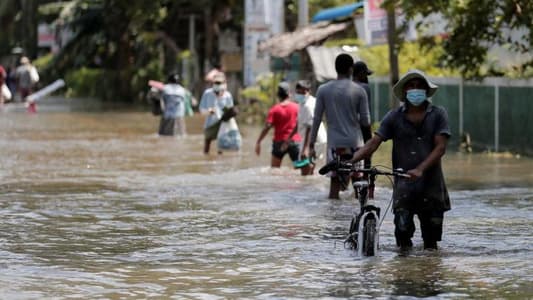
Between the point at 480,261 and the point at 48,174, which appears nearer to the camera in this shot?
the point at 480,261

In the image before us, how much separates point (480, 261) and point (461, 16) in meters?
12.8

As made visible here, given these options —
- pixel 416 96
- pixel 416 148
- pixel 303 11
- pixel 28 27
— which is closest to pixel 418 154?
pixel 416 148

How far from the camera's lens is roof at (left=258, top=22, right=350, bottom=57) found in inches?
1267

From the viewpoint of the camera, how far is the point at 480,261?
419 inches

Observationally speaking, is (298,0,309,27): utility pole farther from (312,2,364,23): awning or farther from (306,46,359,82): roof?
(306,46,359,82): roof

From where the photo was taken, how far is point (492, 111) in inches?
904

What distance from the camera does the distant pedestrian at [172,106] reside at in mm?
27719

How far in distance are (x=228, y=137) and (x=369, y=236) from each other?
12.6 metres

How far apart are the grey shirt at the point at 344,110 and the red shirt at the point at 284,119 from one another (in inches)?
147

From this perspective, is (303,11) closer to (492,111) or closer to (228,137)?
(228,137)

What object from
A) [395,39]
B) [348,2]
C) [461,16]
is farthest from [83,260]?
[348,2]

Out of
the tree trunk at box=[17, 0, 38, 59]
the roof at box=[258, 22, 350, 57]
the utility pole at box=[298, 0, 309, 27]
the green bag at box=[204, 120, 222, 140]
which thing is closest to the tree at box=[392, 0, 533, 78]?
the green bag at box=[204, 120, 222, 140]

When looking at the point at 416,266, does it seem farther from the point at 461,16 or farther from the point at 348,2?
the point at 348,2

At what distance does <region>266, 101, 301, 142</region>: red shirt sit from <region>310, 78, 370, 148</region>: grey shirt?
12.2 ft
